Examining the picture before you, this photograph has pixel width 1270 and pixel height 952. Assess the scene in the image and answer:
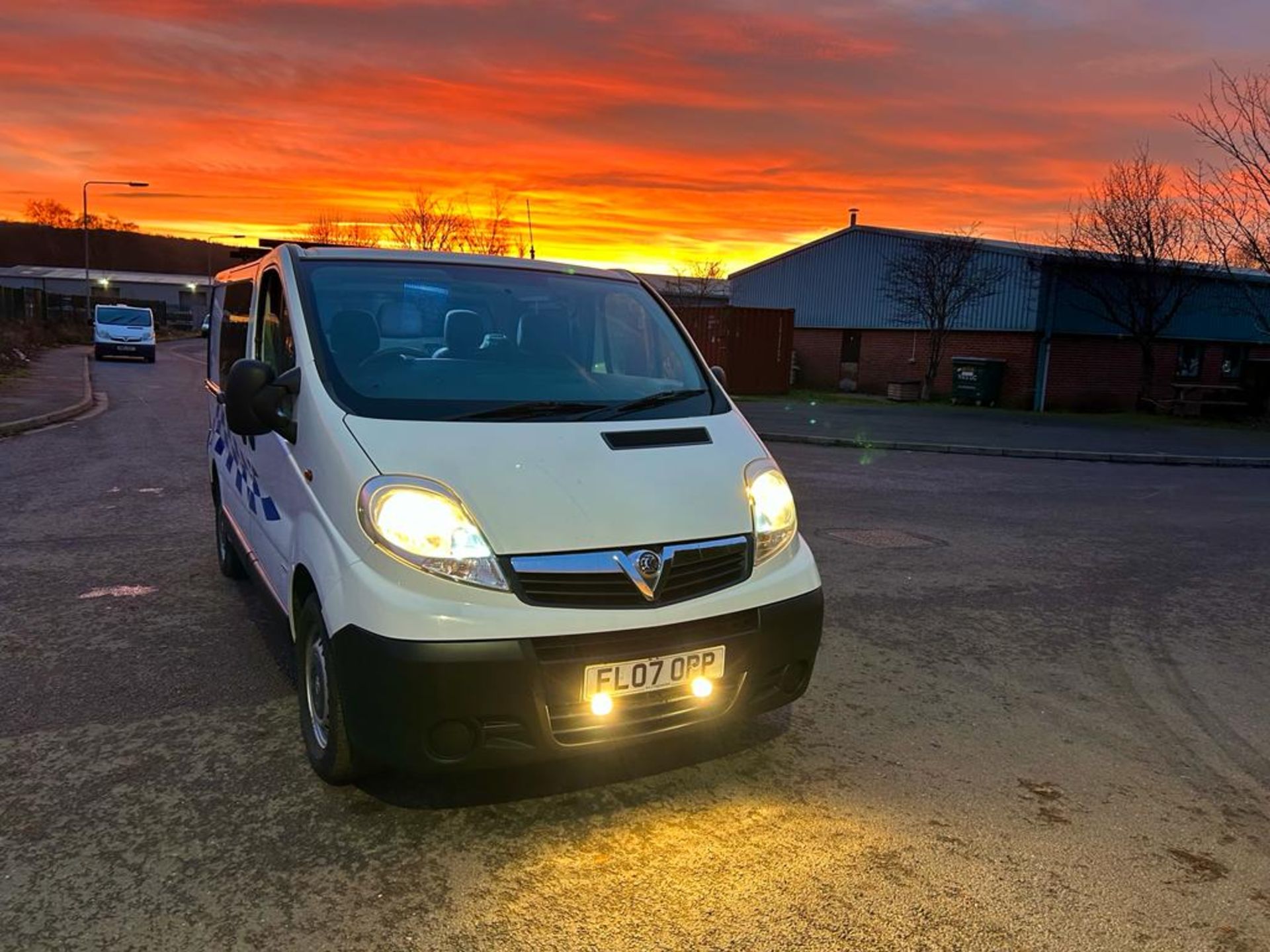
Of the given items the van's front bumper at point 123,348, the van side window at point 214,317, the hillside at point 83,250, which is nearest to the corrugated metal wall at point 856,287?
the van's front bumper at point 123,348

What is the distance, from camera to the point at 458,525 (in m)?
2.88

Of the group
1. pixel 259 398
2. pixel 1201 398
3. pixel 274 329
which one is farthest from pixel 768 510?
pixel 1201 398

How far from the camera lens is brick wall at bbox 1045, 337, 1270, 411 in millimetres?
26172

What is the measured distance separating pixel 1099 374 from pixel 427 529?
1114 inches

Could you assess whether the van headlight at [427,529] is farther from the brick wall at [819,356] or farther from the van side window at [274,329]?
the brick wall at [819,356]

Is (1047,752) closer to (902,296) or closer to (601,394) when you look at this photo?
(601,394)

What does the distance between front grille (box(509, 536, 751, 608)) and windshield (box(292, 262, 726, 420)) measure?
0.69m

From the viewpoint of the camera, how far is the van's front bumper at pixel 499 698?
277cm

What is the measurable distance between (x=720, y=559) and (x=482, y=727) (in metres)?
0.96

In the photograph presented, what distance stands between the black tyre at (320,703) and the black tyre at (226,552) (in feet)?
7.76

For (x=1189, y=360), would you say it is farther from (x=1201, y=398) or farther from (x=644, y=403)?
(x=644, y=403)

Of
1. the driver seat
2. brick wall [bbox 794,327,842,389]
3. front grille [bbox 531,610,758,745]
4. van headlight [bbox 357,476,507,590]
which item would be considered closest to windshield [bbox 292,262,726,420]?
the driver seat

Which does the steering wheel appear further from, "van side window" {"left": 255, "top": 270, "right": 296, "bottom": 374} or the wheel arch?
the wheel arch

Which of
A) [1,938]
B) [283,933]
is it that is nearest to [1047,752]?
[283,933]
